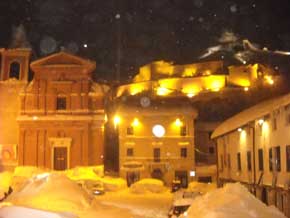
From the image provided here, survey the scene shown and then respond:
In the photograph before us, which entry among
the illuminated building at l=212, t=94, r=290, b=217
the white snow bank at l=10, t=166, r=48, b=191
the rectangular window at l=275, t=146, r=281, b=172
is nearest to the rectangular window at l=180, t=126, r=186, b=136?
the white snow bank at l=10, t=166, r=48, b=191

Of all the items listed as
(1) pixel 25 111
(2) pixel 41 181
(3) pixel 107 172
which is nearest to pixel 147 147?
(3) pixel 107 172

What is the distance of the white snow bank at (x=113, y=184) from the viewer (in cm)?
4870

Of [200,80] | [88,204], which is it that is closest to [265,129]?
[88,204]

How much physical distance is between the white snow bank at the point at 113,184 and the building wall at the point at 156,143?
410 centimetres

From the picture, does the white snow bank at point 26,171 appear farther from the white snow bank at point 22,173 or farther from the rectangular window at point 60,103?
the rectangular window at point 60,103

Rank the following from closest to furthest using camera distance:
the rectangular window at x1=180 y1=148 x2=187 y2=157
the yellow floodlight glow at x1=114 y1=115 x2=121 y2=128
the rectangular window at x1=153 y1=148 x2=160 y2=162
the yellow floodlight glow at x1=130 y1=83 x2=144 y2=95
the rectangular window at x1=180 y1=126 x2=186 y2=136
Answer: the rectangular window at x1=153 y1=148 x2=160 y2=162
the rectangular window at x1=180 y1=148 x2=187 y2=157
the rectangular window at x1=180 y1=126 x2=186 y2=136
the yellow floodlight glow at x1=114 y1=115 x2=121 y2=128
the yellow floodlight glow at x1=130 y1=83 x2=144 y2=95

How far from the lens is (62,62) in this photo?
54.6 meters

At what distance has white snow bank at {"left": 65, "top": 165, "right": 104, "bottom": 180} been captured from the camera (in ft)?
160

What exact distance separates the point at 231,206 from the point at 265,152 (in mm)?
11897

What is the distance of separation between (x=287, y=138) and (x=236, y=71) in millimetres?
60588

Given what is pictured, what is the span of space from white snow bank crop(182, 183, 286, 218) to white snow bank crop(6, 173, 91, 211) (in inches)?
343

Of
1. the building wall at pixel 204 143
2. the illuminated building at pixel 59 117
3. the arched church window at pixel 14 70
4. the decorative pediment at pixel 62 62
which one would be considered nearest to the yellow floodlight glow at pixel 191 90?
the building wall at pixel 204 143

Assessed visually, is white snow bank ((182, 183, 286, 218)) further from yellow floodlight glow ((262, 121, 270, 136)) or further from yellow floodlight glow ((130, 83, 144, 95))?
yellow floodlight glow ((130, 83, 144, 95))

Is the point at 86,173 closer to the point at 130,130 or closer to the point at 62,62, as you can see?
the point at 130,130
